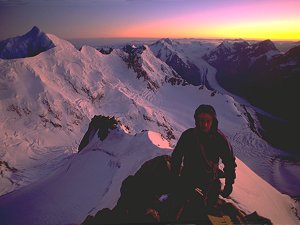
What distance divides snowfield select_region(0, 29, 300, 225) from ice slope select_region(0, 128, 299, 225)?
0.06 metres

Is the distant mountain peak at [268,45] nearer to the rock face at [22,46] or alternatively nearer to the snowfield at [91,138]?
the snowfield at [91,138]

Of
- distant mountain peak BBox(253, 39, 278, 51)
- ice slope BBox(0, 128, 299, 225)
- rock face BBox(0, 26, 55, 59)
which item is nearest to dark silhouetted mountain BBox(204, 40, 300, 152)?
distant mountain peak BBox(253, 39, 278, 51)

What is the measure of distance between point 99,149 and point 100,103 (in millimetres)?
44953

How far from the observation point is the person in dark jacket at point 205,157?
4.57 meters

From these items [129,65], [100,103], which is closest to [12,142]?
[100,103]

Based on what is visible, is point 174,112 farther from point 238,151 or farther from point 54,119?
point 54,119

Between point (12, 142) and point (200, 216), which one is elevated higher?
point (200, 216)

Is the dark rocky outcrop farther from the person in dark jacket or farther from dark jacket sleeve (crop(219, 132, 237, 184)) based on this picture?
dark jacket sleeve (crop(219, 132, 237, 184))

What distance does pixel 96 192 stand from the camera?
13.6 meters

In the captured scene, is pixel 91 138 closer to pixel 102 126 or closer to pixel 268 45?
pixel 102 126

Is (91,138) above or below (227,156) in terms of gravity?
below

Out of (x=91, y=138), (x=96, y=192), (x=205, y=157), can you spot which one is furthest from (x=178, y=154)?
(x=91, y=138)

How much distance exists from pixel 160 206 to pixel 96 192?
860 cm

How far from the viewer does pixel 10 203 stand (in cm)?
1589
